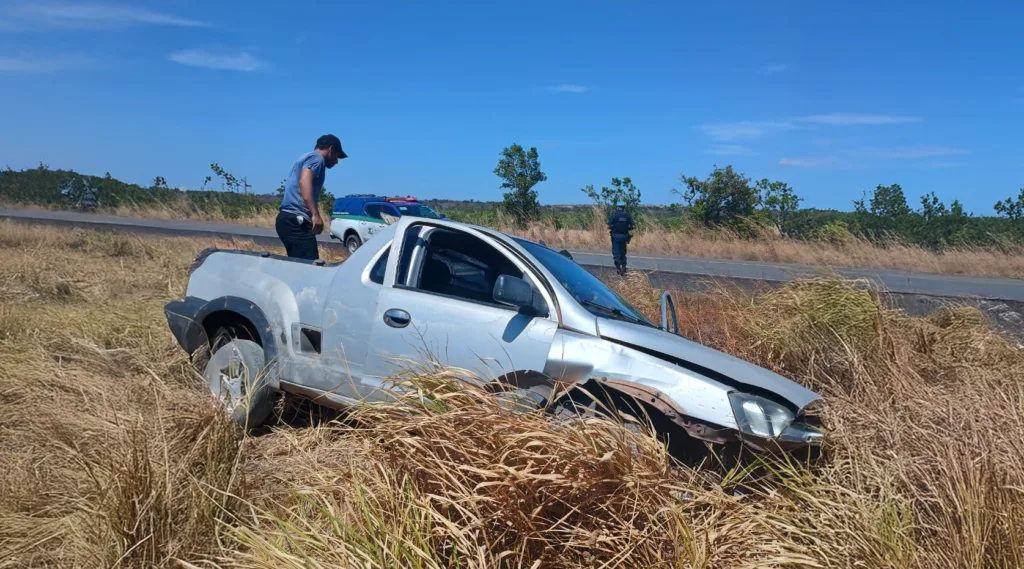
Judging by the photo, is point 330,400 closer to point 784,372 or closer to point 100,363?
point 100,363

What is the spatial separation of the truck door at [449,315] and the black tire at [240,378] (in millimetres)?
679

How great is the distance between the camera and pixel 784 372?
6.63 m

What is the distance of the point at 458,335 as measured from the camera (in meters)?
4.14

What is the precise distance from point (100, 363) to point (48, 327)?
1.28 meters

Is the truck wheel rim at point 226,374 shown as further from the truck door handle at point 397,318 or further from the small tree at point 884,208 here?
the small tree at point 884,208

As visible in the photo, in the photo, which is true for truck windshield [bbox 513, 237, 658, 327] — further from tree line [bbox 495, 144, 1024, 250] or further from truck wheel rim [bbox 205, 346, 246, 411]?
tree line [bbox 495, 144, 1024, 250]

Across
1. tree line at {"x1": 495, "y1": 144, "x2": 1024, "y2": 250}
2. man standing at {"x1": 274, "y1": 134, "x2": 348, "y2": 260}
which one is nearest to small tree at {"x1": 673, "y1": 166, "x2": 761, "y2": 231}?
tree line at {"x1": 495, "y1": 144, "x2": 1024, "y2": 250}

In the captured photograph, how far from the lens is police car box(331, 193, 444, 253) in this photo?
21.3 m

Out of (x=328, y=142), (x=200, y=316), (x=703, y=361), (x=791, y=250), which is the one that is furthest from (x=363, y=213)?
(x=703, y=361)

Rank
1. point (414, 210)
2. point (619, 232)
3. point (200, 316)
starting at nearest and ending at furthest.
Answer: point (200, 316)
point (619, 232)
point (414, 210)

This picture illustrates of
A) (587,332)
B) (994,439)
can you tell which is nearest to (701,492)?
(587,332)

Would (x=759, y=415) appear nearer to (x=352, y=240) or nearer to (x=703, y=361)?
(x=703, y=361)

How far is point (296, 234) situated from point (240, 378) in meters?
2.18

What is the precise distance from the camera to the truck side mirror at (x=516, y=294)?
3973mm
